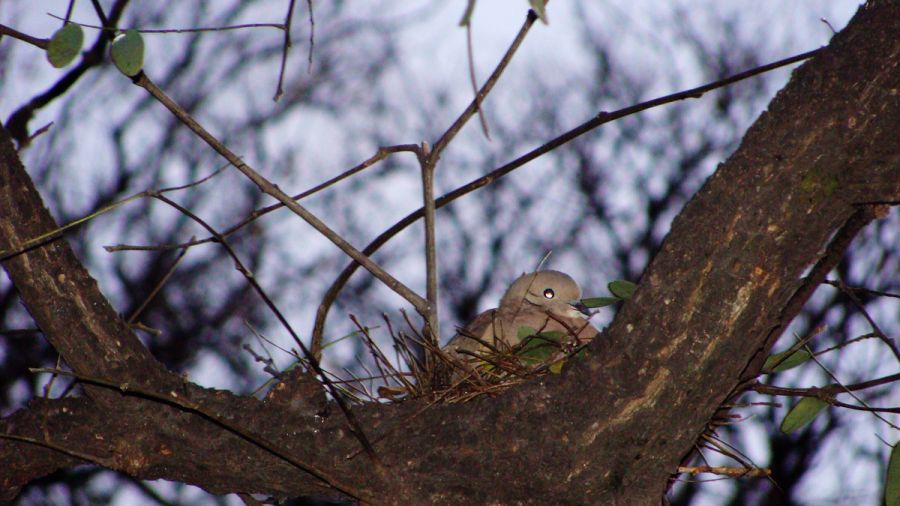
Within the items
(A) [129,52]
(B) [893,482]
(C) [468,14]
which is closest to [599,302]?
(B) [893,482]

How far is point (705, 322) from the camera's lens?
115 inches

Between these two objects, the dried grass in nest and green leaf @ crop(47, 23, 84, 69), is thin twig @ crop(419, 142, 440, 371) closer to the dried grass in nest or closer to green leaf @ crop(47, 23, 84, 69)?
the dried grass in nest

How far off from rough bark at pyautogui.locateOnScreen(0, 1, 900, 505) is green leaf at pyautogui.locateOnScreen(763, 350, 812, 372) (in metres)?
0.35

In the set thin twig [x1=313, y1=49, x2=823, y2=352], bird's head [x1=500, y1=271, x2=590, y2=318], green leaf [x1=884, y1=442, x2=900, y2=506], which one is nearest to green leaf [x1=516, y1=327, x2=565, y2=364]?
thin twig [x1=313, y1=49, x2=823, y2=352]

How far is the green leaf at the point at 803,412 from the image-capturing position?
142 inches

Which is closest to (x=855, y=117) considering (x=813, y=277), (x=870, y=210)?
(x=870, y=210)

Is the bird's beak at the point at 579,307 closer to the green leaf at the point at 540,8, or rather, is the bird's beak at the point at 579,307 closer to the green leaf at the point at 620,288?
the green leaf at the point at 620,288

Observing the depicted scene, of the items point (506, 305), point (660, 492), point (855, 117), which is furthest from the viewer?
point (506, 305)

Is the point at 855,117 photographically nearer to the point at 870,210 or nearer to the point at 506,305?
the point at 870,210

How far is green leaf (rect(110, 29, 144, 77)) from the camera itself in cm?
250

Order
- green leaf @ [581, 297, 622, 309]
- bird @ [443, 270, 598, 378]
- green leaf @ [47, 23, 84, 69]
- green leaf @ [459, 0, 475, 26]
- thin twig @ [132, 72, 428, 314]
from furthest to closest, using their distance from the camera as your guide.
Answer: bird @ [443, 270, 598, 378] → green leaf @ [581, 297, 622, 309] → thin twig @ [132, 72, 428, 314] → green leaf @ [47, 23, 84, 69] → green leaf @ [459, 0, 475, 26]

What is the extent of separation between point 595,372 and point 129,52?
156cm

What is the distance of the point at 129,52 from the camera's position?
2521 millimetres

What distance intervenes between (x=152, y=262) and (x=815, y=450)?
8815 millimetres
